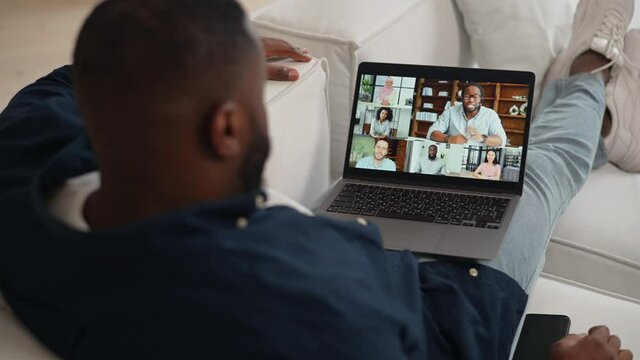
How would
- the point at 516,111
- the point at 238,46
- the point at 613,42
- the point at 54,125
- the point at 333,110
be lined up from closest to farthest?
the point at 238,46 → the point at 54,125 → the point at 516,111 → the point at 333,110 → the point at 613,42

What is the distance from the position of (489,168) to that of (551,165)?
7.3 inches

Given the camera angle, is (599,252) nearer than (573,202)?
Yes

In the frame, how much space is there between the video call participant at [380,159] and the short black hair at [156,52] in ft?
2.54

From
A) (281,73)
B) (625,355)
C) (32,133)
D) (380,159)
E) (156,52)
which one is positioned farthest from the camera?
(380,159)

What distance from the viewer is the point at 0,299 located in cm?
96

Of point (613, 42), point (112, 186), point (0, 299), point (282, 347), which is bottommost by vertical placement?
point (0, 299)

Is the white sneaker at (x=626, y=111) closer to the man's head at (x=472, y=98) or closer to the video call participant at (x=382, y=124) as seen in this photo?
the man's head at (x=472, y=98)

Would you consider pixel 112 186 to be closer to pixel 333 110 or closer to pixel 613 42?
pixel 333 110

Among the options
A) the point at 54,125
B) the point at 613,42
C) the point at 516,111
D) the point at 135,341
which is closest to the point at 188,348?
the point at 135,341

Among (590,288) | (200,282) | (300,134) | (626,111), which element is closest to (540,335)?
(590,288)

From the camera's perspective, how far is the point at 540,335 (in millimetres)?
Answer: 1208

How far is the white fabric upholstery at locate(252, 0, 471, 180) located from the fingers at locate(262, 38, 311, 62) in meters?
0.12

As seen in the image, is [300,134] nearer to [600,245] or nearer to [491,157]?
[491,157]

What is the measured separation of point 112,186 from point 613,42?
151 centimetres
